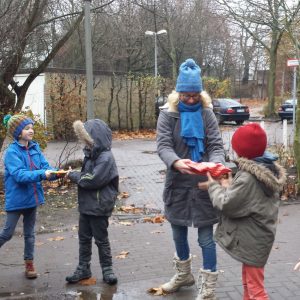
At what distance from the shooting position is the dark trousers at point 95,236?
484 centimetres

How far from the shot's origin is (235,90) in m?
61.6

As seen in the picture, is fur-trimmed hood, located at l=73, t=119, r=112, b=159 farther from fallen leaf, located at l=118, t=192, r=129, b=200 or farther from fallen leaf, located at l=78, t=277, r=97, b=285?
fallen leaf, located at l=118, t=192, r=129, b=200

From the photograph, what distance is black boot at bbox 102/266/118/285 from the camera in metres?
4.89

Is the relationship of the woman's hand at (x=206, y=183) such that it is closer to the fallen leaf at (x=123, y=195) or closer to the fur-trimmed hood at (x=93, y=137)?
the fur-trimmed hood at (x=93, y=137)

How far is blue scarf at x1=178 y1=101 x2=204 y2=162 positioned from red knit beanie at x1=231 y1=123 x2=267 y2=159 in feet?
1.76

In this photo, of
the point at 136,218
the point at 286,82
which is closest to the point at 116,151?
the point at 136,218

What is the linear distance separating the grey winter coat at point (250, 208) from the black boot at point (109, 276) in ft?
4.69

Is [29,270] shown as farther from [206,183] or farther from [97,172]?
[206,183]

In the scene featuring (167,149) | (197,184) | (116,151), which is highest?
(167,149)

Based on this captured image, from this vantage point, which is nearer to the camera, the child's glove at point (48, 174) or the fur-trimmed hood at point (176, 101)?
the fur-trimmed hood at point (176, 101)

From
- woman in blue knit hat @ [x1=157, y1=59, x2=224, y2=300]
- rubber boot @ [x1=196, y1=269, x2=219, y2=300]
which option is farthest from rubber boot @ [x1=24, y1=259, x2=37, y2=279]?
rubber boot @ [x1=196, y1=269, x2=219, y2=300]

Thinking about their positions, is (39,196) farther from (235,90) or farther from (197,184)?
(235,90)

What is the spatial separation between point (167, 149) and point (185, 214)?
1.81ft

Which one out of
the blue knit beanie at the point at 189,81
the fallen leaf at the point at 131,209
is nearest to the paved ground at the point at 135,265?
the fallen leaf at the point at 131,209
